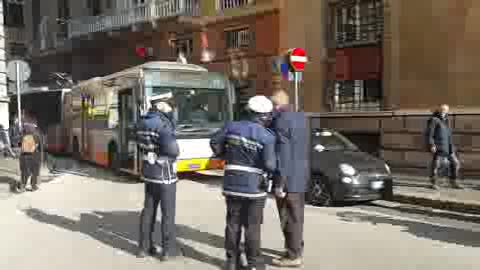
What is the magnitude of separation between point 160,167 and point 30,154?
21.6ft

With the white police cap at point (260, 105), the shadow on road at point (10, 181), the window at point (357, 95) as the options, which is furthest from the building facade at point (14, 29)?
the white police cap at point (260, 105)

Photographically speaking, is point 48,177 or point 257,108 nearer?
point 257,108

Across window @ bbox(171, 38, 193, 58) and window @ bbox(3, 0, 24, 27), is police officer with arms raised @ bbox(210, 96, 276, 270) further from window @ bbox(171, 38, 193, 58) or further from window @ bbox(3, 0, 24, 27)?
window @ bbox(3, 0, 24, 27)

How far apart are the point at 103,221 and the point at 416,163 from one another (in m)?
9.15

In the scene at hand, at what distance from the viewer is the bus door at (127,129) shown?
44.6 ft

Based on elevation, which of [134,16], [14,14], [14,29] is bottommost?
[134,16]

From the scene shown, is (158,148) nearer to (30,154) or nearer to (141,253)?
(141,253)

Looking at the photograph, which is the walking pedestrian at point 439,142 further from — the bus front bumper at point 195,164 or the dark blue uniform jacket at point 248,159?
the dark blue uniform jacket at point 248,159

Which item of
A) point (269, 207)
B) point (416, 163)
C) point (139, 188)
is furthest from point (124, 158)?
point (416, 163)

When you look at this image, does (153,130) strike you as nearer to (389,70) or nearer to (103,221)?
(103,221)

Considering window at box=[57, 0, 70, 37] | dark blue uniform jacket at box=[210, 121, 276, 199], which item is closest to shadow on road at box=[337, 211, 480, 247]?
dark blue uniform jacket at box=[210, 121, 276, 199]

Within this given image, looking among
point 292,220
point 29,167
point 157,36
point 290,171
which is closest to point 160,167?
point 290,171

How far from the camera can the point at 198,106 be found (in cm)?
1356

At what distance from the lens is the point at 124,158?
1434 centimetres
